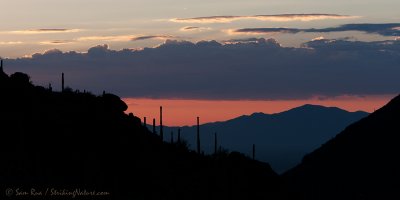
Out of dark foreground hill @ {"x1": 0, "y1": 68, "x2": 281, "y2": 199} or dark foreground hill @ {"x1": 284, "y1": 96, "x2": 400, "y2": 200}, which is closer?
dark foreground hill @ {"x1": 0, "y1": 68, "x2": 281, "y2": 199}

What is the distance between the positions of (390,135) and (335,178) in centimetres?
1388

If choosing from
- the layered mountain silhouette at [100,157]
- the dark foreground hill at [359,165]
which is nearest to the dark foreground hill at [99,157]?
the layered mountain silhouette at [100,157]

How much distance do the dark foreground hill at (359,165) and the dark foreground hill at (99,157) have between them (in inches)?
2992

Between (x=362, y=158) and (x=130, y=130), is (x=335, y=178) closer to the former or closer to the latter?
(x=362, y=158)

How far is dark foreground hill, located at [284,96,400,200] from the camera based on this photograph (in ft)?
494

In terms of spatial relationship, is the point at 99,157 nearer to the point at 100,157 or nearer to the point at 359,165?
the point at 100,157

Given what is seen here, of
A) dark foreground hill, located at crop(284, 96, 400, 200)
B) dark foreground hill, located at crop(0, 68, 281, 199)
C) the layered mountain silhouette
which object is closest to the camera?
dark foreground hill, located at crop(0, 68, 281, 199)

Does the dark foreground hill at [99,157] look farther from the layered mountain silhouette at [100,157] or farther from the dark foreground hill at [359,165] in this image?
the dark foreground hill at [359,165]

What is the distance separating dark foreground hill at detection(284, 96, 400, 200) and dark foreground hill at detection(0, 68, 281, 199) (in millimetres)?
75989

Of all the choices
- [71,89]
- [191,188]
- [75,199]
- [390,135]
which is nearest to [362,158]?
[390,135]

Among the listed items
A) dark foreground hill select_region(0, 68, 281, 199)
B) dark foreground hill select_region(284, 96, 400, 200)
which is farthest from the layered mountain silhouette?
dark foreground hill select_region(284, 96, 400, 200)

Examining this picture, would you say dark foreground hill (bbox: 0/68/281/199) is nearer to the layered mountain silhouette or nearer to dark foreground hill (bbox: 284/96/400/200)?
the layered mountain silhouette

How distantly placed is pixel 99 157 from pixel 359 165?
10822 cm

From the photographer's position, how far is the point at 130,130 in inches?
2783
